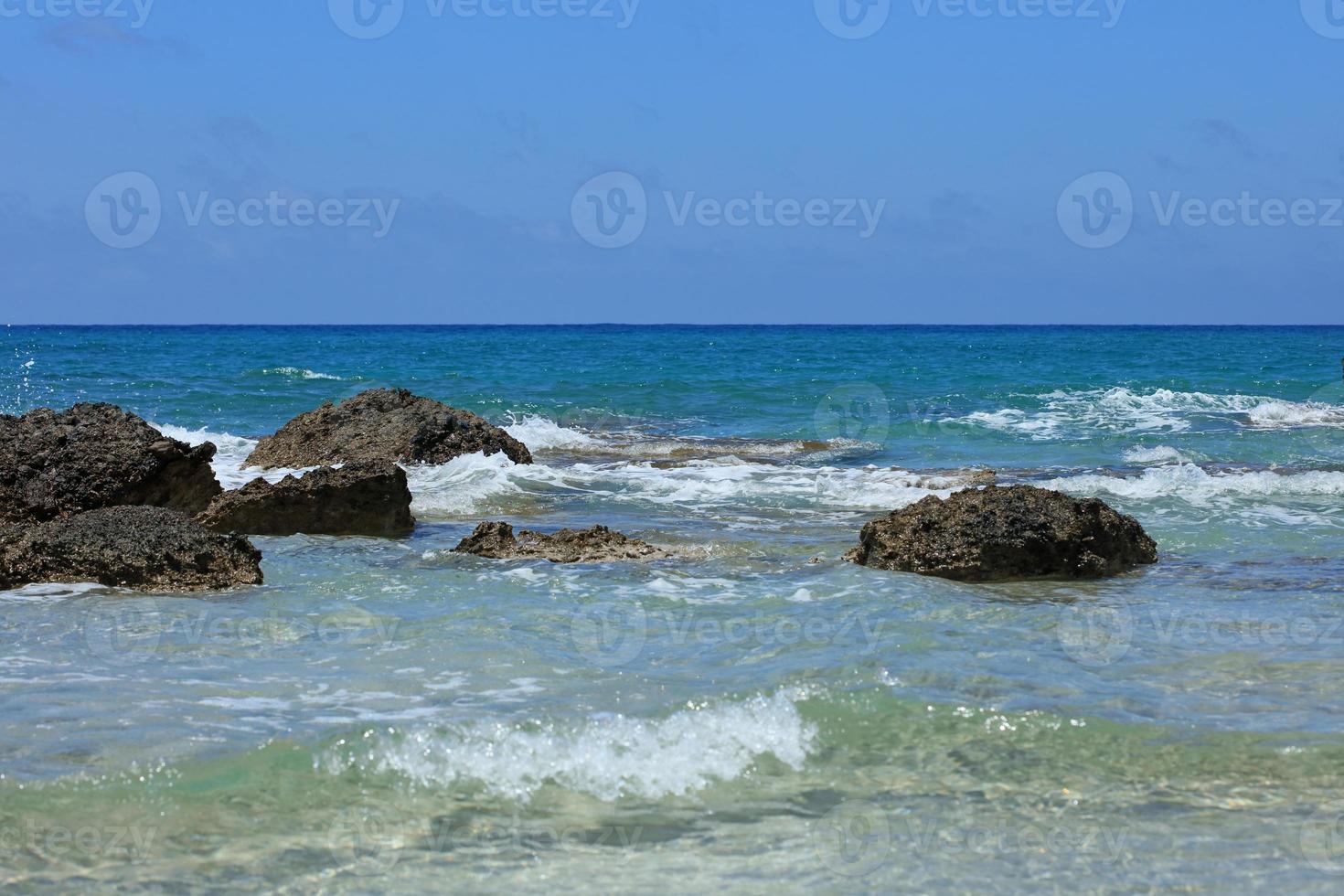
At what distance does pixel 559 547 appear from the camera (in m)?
8.71

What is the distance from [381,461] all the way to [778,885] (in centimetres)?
681

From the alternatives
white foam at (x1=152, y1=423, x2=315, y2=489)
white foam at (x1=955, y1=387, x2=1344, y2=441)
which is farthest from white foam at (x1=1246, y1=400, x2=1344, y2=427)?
white foam at (x1=152, y1=423, x2=315, y2=489)

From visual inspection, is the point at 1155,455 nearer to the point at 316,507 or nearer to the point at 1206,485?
the point at 1206,485

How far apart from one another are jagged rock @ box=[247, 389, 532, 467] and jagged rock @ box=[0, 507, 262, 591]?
5968mm

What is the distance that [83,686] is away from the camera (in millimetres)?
5551

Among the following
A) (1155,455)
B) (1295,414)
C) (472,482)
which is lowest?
(472,482)

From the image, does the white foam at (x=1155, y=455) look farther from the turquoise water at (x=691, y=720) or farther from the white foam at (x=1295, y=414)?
the turquoise water at (x=691, y=720)

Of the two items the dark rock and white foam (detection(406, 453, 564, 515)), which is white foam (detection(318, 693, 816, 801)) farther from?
white foam (detection(406, 453, 564, 515))

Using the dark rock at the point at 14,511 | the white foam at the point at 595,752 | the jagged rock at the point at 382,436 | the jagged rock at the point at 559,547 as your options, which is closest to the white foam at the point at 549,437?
the jagged rock at the point at 382,436

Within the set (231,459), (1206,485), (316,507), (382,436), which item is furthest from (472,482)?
(1206,485)

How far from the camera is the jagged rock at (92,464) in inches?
369

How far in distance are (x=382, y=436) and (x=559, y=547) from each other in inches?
237

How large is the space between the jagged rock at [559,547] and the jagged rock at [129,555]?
1531mm

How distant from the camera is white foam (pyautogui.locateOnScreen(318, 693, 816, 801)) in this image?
183 inches
